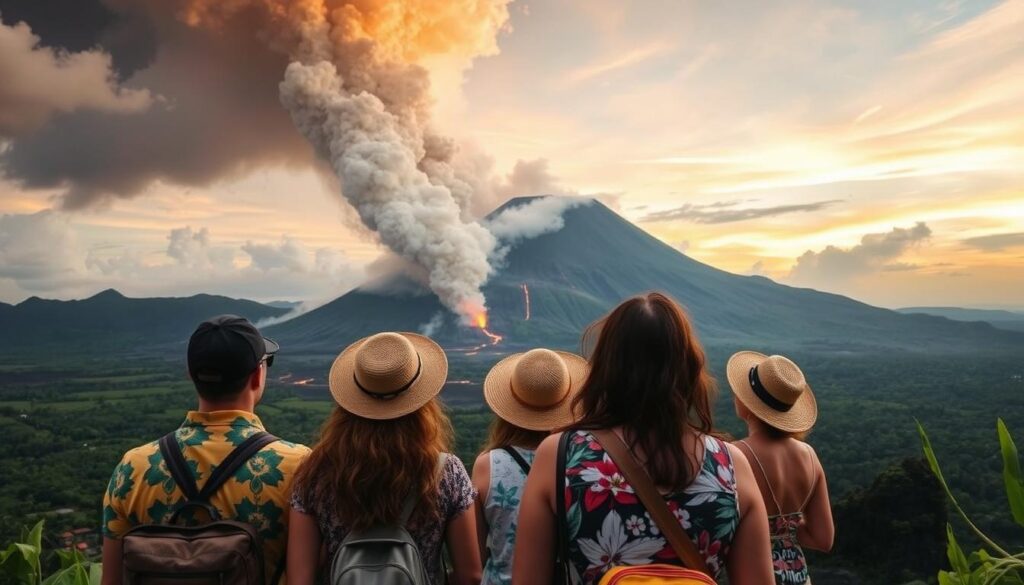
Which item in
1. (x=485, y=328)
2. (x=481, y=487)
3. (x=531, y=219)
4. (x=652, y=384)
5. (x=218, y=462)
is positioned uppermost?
(x=531, y=219)

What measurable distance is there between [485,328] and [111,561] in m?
89.1

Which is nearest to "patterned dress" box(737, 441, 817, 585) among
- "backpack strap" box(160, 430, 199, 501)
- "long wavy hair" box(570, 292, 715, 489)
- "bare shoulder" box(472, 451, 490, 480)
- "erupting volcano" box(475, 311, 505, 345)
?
"bare shoulder" box(472, 451, 490, 480)

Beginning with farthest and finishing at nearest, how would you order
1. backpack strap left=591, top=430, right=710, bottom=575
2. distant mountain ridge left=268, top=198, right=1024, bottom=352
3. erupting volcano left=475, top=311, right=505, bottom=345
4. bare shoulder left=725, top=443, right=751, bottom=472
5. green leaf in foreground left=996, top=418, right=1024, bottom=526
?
distant mountain ridge left=268, top=198, right=1024, bottom=352 → erupting volcano left=475, top=311, right=505, bottom=345 → bare shoulder left=725, top=443, right=751, bottom=472 → backpack strap left=591, top=430, right=710, bottom=575 → green leaf in foreground left=996, top=418, right=1024, bottom=526

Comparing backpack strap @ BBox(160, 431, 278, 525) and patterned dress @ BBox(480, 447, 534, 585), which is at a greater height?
backpack strap @ BBox(160, 431, 278, 525)

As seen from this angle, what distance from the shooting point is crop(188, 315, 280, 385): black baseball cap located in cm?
177

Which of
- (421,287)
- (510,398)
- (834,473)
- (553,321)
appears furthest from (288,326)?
(510,398)

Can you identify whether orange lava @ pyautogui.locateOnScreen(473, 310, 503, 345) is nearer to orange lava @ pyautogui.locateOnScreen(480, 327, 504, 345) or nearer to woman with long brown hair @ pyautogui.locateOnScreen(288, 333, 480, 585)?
orange lava @ pyautogui.locateOnScreen(480, 327, 504, 345)

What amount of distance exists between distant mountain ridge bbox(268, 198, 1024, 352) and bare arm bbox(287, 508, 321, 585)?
77.4 meters

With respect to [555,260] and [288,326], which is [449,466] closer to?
[288,326]

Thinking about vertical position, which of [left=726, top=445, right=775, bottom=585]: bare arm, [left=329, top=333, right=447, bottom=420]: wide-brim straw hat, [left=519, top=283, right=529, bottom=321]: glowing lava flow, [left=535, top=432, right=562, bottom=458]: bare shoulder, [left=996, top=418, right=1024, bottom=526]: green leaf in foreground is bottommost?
[left=726, top=445, right=775, bottom=585]: bare arm

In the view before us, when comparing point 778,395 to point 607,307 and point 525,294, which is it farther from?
point 525,294

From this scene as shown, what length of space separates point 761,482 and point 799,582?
373mm

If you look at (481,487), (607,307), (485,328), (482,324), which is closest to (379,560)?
(481,487)

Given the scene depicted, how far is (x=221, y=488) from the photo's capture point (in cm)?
173
